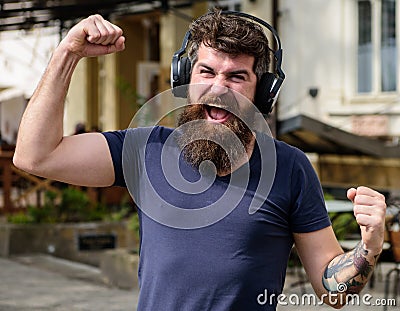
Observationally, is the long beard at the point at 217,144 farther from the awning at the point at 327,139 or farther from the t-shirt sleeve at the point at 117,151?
the awning at the point at 327,139

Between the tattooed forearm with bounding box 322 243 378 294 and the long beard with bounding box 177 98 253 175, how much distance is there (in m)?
0.42

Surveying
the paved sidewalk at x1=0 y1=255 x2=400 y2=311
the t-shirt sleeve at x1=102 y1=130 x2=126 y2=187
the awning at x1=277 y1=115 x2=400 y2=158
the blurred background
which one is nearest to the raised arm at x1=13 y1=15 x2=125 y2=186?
the t-shirt sleeve at x1=102 y1=130 x2=126 y2=187

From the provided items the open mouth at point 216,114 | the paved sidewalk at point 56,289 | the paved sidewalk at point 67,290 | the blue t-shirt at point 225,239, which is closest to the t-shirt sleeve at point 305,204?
the blue t-shirt at point 225,239

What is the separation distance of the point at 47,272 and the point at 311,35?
681 cm

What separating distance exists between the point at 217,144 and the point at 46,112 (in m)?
0.50

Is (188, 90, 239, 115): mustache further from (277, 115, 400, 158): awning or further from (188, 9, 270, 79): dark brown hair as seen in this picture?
(277, 115, 400, 158): awning

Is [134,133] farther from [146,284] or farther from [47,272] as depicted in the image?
[47,272]

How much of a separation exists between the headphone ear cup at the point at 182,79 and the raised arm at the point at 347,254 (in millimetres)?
572

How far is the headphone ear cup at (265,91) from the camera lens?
2786 millimetres

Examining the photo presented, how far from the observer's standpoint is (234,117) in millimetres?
2605

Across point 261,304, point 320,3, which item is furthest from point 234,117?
point 320,3

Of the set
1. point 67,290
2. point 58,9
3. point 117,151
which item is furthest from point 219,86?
point 58,9

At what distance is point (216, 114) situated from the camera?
2613 millimetres

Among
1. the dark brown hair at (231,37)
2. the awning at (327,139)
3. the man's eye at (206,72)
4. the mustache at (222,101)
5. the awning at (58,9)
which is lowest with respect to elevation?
the awning at (327,139)
